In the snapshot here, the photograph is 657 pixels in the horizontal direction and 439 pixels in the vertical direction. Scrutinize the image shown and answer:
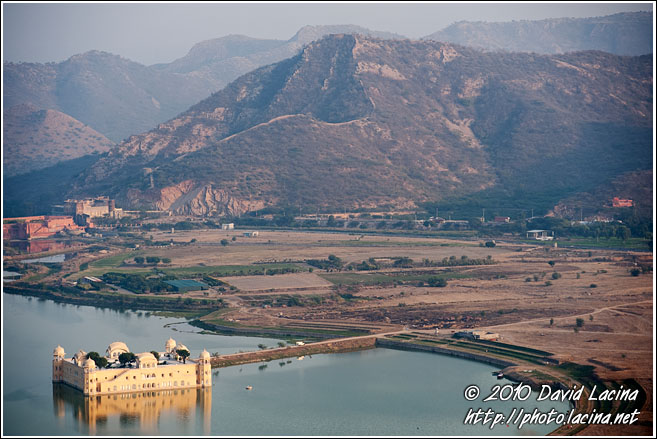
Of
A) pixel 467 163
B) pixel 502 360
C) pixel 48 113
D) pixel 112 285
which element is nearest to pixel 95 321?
pixel 112 285

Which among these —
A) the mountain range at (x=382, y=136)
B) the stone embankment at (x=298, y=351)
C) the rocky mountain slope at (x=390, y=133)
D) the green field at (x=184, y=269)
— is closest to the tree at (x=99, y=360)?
the stone embankment at (x=298, y=351)

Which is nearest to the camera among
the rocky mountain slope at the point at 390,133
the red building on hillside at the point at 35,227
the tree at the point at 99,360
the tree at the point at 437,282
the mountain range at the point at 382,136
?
the tree at the point at 99,360

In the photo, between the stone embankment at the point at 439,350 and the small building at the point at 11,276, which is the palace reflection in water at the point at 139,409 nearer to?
the stone embankment at the point at 439,350

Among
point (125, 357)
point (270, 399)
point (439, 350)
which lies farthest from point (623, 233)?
point (125, 357)

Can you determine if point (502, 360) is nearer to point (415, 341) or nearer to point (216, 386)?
point (415, 341)

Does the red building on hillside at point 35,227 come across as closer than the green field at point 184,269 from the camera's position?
No

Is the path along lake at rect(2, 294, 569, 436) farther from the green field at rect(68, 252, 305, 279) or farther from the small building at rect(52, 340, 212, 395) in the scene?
the green field at rect(68, 252, 305, 279)
